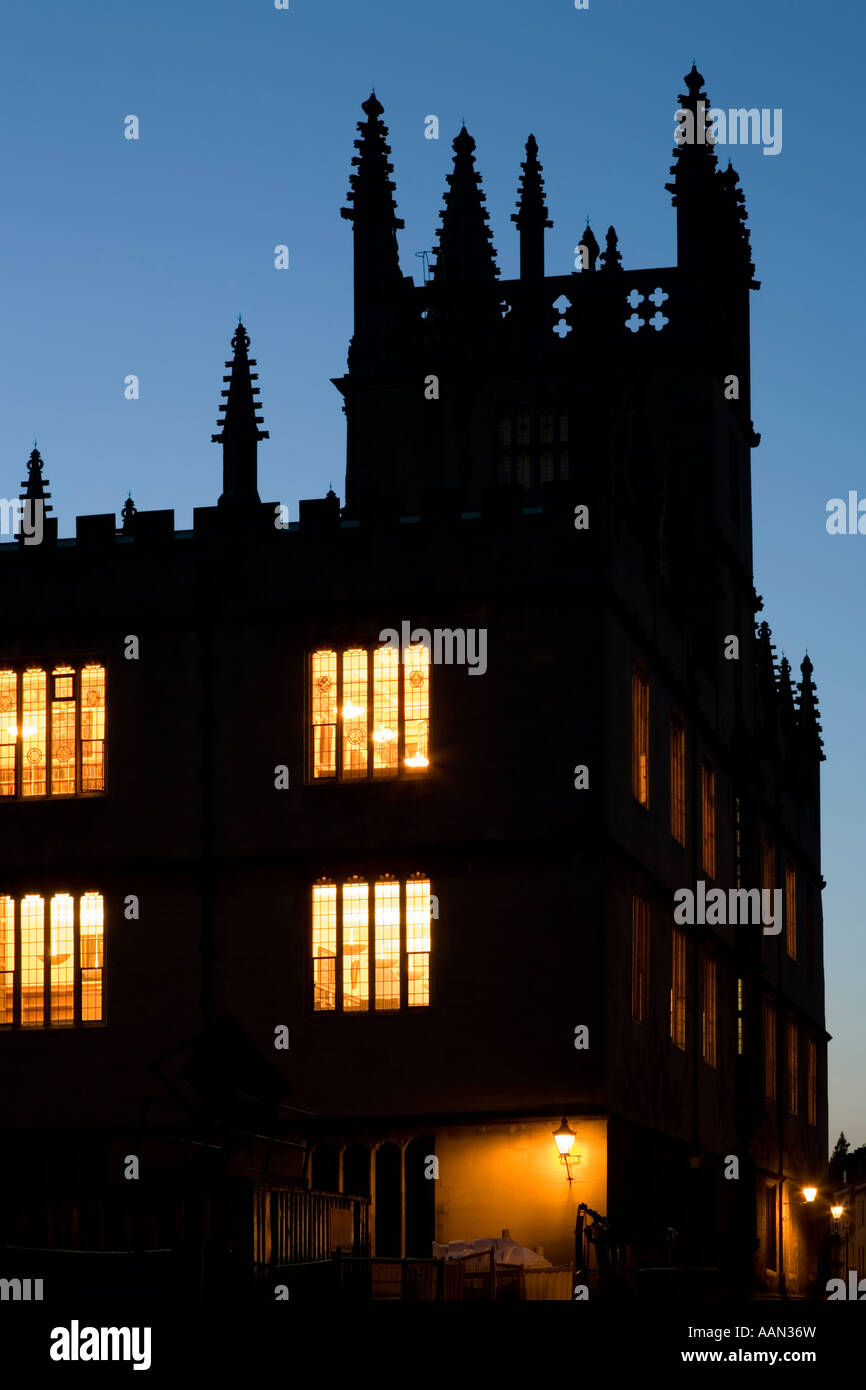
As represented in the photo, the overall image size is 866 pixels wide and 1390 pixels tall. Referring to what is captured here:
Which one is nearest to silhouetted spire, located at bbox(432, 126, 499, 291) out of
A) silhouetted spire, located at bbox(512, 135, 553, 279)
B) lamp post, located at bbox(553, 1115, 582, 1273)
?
silhouetted spire, located at bbox(512, 135, 553, 279)

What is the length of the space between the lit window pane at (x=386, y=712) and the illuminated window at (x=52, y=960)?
549 centimetres

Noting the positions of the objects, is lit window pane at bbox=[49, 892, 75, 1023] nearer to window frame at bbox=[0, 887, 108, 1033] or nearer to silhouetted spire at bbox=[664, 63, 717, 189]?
window frame at bbox=[0, 887, 108, 1033]

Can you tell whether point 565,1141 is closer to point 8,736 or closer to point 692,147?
point 8,736

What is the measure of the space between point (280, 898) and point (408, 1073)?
3.68m

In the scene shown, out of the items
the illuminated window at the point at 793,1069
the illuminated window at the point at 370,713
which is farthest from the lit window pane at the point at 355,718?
the illuminated window at the point at 793,1069

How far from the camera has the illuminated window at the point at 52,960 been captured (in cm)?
4144

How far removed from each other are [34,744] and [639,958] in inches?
441

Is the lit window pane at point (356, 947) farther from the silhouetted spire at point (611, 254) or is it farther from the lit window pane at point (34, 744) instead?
the silhouetted spire at point (611, 254)

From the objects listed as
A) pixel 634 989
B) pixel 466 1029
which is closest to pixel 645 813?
pixel 634 989

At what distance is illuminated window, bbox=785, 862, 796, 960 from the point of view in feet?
202

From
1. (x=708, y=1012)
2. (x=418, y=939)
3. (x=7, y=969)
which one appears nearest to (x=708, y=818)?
(x=708, y=1012)

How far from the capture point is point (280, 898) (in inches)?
1609

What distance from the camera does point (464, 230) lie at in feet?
201

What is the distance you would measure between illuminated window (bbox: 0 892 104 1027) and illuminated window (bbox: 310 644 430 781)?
186 inches
